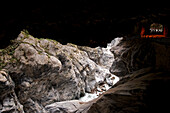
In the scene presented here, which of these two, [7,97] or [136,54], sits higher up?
[136,54]

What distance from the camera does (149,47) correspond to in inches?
436

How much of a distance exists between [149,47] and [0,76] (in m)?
19.8

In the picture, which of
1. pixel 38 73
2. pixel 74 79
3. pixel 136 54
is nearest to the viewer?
pixel 136 54

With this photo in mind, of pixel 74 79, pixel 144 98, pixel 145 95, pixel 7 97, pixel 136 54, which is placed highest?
pixel 136 54

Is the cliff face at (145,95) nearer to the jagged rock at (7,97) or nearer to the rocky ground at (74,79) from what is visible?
the rocky ground at (74,79)

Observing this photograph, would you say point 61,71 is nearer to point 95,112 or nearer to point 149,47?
point 95,112

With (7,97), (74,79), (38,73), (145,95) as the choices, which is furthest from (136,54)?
(7,97)

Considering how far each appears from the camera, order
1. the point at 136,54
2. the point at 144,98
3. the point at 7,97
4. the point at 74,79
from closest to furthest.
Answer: the point at 144,98 < the point at 136,54 < the point at 7,97 < the point at 74,79

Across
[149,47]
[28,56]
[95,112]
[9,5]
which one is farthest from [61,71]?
[9,5]

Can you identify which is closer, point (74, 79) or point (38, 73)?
point (38, 73)

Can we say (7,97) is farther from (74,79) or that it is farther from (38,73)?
(74,79)

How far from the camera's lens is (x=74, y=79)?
813 inches

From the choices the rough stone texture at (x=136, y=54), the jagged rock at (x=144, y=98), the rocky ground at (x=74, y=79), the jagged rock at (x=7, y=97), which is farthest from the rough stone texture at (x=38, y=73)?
the jagged rock at (x=144, y=98)

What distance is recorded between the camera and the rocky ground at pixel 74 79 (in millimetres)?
5694
